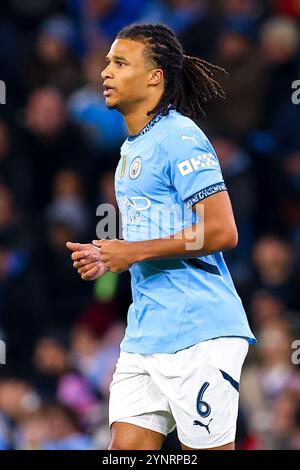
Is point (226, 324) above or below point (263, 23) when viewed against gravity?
below

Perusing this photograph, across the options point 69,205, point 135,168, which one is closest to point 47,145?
point 69,205

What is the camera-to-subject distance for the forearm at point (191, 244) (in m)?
4.45

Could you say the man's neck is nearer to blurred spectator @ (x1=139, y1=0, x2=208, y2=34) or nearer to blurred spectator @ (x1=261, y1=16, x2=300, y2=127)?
blurred spectator @ (x1=261, y1=16, x2=300, y2=127)

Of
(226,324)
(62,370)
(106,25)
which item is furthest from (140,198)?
(106,25)

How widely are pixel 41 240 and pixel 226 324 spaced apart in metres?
4.50

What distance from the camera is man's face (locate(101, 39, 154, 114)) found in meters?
4.73

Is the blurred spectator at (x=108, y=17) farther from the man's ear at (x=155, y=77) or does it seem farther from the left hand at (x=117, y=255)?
the left hand at (x=117, y=255)

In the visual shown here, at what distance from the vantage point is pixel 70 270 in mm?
8773

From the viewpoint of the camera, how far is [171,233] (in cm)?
460

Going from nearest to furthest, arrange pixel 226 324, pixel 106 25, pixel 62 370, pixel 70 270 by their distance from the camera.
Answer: pixel 226 324
pixel 62 370
pixel 70 270
pixel 106 25

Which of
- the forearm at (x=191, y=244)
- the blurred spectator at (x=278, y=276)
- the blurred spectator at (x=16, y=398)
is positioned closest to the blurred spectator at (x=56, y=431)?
the blurred spectator at (x=16, y=398)

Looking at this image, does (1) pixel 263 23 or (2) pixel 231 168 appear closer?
(2) pixel 231 168

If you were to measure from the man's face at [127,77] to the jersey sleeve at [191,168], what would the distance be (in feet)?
0.86

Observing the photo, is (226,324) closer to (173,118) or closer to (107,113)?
(173,118)
